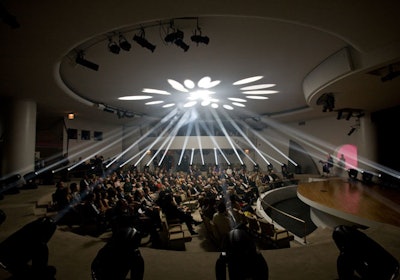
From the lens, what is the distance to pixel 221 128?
19.2 m

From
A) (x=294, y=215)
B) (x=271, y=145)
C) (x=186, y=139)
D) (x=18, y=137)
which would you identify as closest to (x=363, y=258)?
(x=294, y=215)

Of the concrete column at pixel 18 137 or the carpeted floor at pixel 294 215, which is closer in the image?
the carpeted floor at pixel 294 215

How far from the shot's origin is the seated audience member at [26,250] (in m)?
1.87

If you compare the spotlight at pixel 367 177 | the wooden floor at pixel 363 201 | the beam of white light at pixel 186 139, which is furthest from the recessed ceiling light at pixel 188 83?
the beam of white light at pixel 186 139

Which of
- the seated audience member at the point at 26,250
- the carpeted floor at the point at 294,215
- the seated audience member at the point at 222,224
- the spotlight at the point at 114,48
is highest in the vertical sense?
the spotlight at the point at 114,48

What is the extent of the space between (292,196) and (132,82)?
35.3 ft

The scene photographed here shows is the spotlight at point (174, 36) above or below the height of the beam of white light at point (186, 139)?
above

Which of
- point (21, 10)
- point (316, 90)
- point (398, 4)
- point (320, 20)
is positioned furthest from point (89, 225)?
point (316, 90)

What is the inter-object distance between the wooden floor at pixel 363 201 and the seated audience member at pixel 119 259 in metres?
5.57

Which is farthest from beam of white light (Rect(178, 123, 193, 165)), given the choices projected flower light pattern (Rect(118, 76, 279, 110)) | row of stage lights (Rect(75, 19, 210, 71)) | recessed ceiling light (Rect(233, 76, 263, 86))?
row of stage lights (Rect(75, 19, 210, 71))

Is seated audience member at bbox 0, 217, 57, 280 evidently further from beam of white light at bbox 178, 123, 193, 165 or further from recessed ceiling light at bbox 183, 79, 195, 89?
beam of white light at bbox 178, 123, 193, 165

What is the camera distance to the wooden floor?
5.22 m

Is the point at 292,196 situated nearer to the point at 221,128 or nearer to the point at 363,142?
the point at 363,142

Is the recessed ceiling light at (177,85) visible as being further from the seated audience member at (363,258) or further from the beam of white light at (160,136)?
the beam of white light at (160,136)
